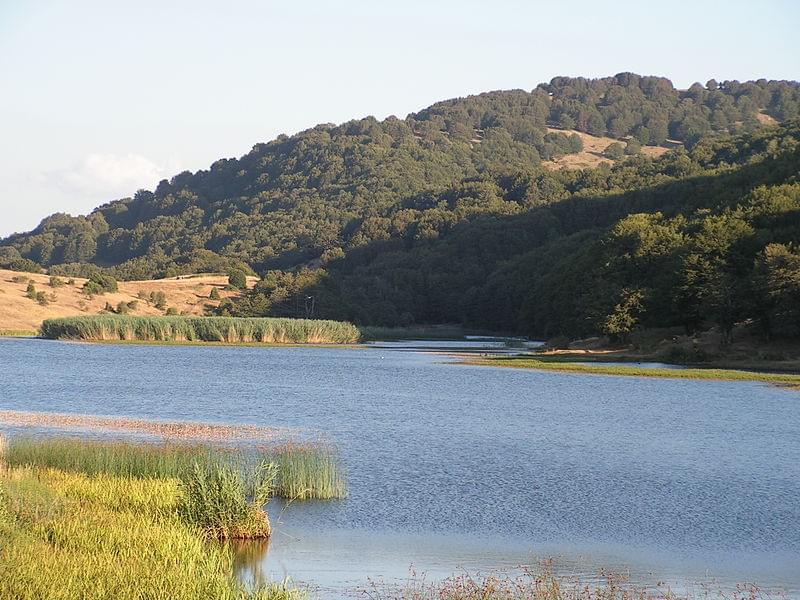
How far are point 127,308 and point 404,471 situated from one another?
10296 centimetres

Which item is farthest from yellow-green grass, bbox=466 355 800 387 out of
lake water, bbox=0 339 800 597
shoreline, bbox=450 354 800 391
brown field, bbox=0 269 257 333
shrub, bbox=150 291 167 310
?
shrub, bbox=150 291 167 310

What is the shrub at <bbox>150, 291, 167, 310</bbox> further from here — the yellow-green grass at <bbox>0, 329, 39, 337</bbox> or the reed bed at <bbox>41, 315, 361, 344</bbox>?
the reed bed at <bbox>41, 315, 361, 344</bbox>

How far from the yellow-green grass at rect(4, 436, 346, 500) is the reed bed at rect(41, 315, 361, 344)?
73313 millimetres

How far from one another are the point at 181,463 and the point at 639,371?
46303 millimetres

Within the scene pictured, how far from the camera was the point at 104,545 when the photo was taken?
14336mm

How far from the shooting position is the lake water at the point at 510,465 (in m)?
18.1

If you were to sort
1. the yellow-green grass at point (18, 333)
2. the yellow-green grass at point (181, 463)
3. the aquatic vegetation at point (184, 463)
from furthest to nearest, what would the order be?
the yellow-green grass at point (18, 333) < the yellow-green grass at point (181, 463) < the aquatic vegetation at point (184, 463)

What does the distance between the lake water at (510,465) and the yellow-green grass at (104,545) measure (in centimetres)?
191

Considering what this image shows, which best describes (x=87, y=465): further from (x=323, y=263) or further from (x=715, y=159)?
(x=715, y=159)

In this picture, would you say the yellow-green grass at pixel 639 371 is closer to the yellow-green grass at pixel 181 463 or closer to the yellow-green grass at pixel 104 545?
the yellow-green grass at pixel 181 463

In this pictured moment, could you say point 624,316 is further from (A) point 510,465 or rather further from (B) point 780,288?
(A) point 510,465

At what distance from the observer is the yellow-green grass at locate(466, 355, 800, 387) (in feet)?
198

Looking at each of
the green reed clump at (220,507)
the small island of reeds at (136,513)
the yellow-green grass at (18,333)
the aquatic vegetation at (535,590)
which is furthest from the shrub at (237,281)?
the aquatic vegetation at (535,590)

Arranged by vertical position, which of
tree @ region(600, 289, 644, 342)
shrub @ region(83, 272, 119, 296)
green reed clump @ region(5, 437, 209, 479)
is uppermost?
shrub @ region(83, 272, 119, 296)
